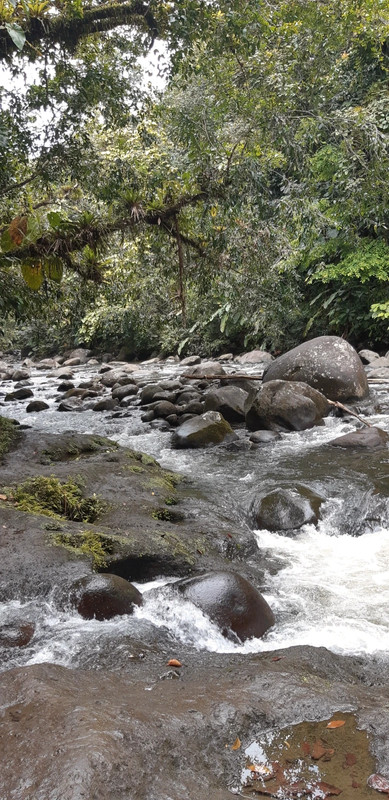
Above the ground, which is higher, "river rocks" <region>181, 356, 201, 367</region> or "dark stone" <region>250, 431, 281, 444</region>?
"dark stone" <region>250, 431, 281, 444</region>

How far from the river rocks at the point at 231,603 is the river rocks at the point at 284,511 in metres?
1.82

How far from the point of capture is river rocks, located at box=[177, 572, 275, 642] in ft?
11.3

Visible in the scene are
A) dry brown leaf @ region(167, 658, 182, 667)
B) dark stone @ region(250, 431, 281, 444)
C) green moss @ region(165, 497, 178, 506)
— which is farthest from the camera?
dark stone @ region(250, 431, 281, 444)

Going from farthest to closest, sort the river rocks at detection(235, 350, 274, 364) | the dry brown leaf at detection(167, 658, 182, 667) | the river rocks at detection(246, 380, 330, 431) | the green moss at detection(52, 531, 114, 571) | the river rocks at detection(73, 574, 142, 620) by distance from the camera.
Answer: the river rocks at detection(235, 350, 274, 364), the river rocks at detection(246, 380, 330, 431), the green moss at detection(52, 531, 114, 571), the river rocks at detection(73, 574, 142, 620), the dry brown leaf at detection(167, 658, 182, 667)

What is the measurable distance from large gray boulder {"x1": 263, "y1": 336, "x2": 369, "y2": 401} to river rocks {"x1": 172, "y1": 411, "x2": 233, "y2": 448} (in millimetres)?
2716

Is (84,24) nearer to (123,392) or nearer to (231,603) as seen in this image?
(123,392)

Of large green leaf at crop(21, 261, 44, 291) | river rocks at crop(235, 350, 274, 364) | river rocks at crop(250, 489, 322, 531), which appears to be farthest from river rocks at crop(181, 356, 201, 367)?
river rocks at crop(250, 489, 322, 531)

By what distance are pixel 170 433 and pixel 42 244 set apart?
367 centimetres

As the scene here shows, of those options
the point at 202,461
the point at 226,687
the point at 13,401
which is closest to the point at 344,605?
the point at 226,687

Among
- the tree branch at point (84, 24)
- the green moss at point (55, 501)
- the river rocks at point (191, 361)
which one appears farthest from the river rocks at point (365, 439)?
the river rocks at point (191, 361)

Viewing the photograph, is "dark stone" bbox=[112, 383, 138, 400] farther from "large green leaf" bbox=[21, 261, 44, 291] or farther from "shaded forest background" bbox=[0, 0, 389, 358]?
"large green leaf" bbox=[21, 261, 44, 291]

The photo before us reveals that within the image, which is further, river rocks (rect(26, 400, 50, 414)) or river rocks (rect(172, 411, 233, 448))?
river rocks (rect(26, 400, 50, 414))

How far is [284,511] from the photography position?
5.55m

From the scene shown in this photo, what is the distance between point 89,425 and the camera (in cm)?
1058
